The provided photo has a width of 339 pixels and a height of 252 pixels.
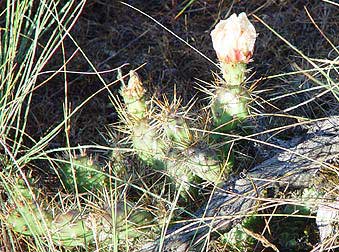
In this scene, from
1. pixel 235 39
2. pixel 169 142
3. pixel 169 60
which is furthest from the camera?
pixel 169 60

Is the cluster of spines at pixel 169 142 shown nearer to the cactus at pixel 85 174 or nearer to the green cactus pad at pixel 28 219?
the cactus at pixel 85 174

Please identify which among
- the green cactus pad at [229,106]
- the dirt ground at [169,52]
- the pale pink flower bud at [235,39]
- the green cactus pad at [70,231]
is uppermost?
the pale pink flower bud at [235,39]

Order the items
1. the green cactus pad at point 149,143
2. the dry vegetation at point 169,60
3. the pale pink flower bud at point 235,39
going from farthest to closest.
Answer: the dry vegetation at point 169,60, the green cactus pad at point 149,143, the pale pink flower bud at point 235,39

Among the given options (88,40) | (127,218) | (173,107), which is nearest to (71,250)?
(127,218)

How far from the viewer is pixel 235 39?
1439mm

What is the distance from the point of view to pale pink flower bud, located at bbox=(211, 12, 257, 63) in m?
1.44

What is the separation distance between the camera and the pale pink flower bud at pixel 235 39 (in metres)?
1.44

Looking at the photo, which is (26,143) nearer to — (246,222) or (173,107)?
(173,107)

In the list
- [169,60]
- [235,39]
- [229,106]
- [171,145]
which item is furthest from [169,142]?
[169,60]

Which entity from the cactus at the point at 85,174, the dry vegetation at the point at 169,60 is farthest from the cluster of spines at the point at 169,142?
the dry vegetation at the point at 169,60

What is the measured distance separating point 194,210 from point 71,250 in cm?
33

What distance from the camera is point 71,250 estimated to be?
5.20ft

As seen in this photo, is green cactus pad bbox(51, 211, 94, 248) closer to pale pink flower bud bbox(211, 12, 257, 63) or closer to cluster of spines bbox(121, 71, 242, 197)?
cluster of spines bbox(121, 71, 242, 197)

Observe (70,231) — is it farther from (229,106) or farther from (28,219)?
(229,106)
